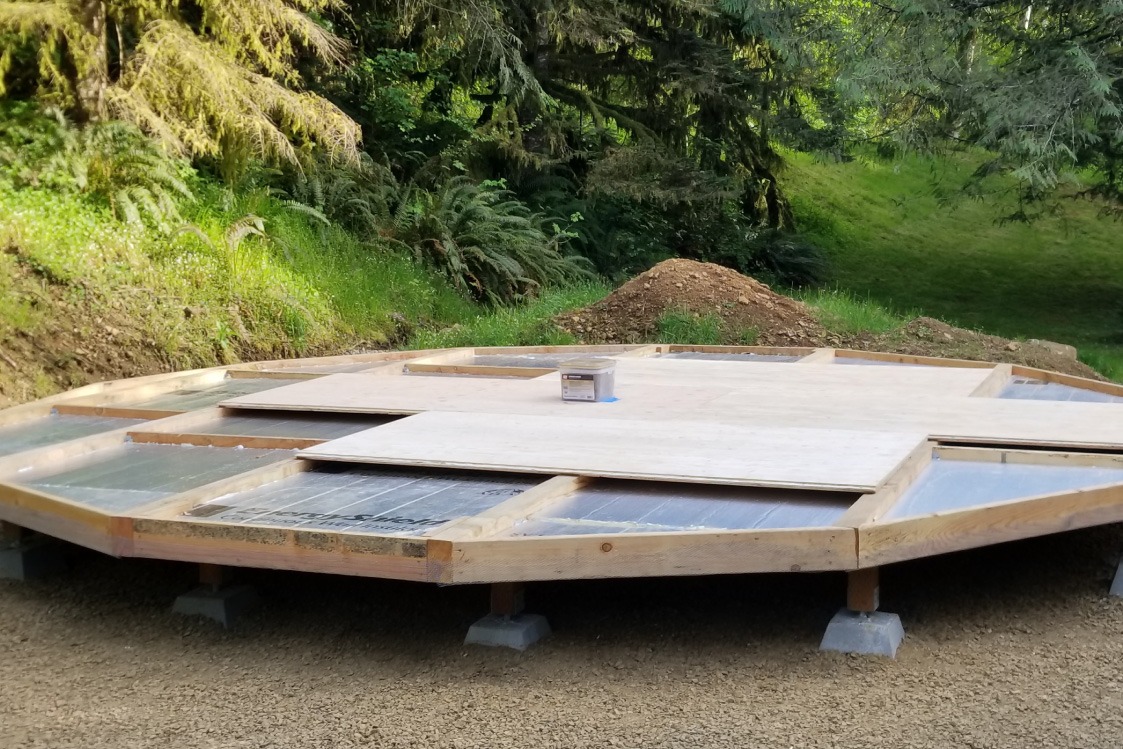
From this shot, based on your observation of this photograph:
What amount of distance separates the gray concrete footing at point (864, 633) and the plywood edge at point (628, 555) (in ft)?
1.09

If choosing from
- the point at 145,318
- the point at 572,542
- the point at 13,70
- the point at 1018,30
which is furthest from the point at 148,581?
the point at 1018,30

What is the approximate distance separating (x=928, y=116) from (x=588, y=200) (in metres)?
4.16

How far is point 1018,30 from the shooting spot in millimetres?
11812

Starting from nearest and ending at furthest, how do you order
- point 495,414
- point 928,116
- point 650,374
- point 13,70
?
point 495,414, point 650,374, point 13,70, point 928,116

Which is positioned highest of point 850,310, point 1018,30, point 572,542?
point 1018,30

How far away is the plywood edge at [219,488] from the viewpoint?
330 centimetres

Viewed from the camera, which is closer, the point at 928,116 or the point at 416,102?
the point at 928,116

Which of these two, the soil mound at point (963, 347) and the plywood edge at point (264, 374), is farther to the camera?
the soil mound at point (963, 347)

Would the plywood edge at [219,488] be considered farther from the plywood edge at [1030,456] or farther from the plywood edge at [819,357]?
the plywood edge at [819,357]

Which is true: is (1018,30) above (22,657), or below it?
above

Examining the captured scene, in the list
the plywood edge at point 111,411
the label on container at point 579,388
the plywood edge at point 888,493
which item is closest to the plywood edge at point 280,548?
the plywood edge at point 888,493

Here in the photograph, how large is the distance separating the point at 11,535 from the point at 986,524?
3335 millimetres

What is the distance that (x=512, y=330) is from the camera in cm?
926

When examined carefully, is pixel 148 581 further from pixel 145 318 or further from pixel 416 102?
pixel 416 102
